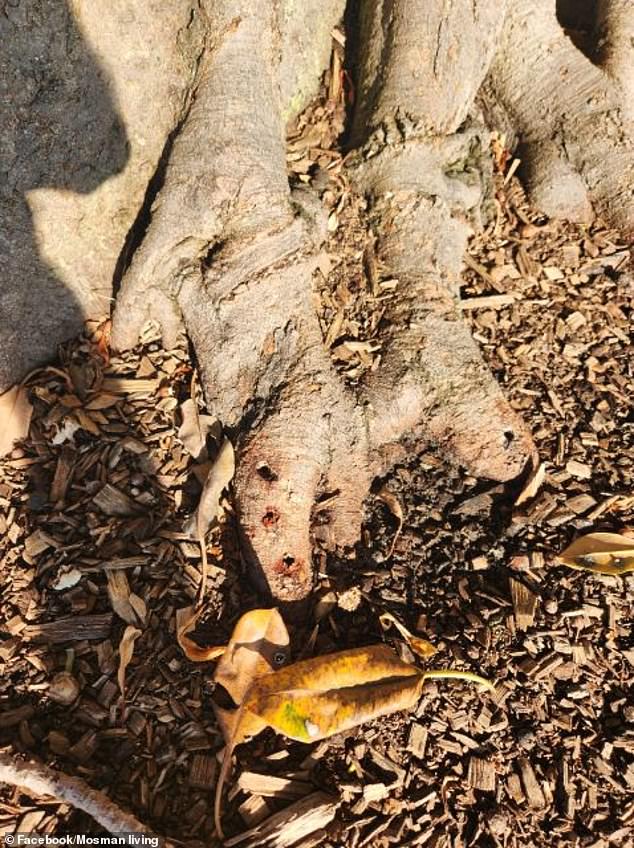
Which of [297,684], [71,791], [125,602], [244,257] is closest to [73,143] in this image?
[244,257]

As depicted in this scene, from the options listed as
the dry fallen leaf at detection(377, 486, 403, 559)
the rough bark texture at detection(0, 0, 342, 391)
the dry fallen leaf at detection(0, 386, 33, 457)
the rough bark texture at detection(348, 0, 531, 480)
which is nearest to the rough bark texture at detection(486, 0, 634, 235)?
the rough bark texture at detection(348, 0, 531, 480)

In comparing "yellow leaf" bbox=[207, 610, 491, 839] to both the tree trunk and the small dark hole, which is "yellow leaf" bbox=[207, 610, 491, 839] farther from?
the small dark hole

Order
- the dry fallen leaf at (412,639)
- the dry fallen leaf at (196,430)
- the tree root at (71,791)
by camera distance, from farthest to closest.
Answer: the dry fallen leaf at (196,430), the dry fallen leaf at (412,639), the tree root at (71,791)

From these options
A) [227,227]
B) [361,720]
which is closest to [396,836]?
[361,720]

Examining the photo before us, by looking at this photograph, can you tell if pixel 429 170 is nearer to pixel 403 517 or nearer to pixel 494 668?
pixel 403 517

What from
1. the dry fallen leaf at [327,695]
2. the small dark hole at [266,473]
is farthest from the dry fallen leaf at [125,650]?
the small dark hole at [266,473]

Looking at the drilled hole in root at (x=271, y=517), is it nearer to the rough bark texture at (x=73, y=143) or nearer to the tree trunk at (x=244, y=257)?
the tree trunk at (x=244, y=257)
